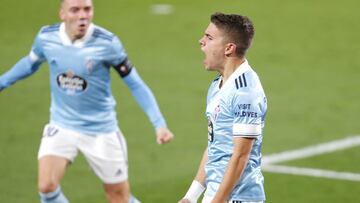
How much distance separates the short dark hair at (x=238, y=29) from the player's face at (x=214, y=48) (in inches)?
2.4

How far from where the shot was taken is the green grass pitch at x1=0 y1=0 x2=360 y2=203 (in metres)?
14.7

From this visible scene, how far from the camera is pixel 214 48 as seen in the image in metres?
9.13

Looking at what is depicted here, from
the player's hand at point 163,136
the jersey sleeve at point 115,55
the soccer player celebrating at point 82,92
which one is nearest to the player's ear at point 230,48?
the player's hand at point 163,136

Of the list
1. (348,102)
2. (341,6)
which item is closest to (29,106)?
(348,102)

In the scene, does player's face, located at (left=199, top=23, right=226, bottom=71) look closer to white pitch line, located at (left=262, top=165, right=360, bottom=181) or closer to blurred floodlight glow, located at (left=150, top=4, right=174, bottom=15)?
white pitch line, located at (left=262, top=165, right=360, bottom=181)

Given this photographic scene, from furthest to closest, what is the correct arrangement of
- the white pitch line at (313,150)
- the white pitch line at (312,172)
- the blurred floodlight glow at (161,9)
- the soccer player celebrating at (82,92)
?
the blurred floodlight glow at (161,9), the white pitch line at (313,150), the white pitch line at (312,172), the soccer player celebrating at (82,92)

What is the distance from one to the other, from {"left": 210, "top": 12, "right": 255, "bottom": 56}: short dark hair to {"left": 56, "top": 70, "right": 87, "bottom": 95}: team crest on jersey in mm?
3142

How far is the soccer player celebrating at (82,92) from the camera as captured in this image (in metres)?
11.9

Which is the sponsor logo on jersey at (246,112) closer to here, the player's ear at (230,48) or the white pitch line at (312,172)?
the player's ear at (230,48)

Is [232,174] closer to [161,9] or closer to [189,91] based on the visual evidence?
[189,91]

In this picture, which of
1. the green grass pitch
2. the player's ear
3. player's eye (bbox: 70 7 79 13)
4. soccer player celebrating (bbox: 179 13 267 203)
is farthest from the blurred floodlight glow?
the player's ear

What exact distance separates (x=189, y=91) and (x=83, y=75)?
703 centimetres

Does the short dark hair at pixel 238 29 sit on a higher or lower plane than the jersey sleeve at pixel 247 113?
higher

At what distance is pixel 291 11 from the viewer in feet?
81.0
